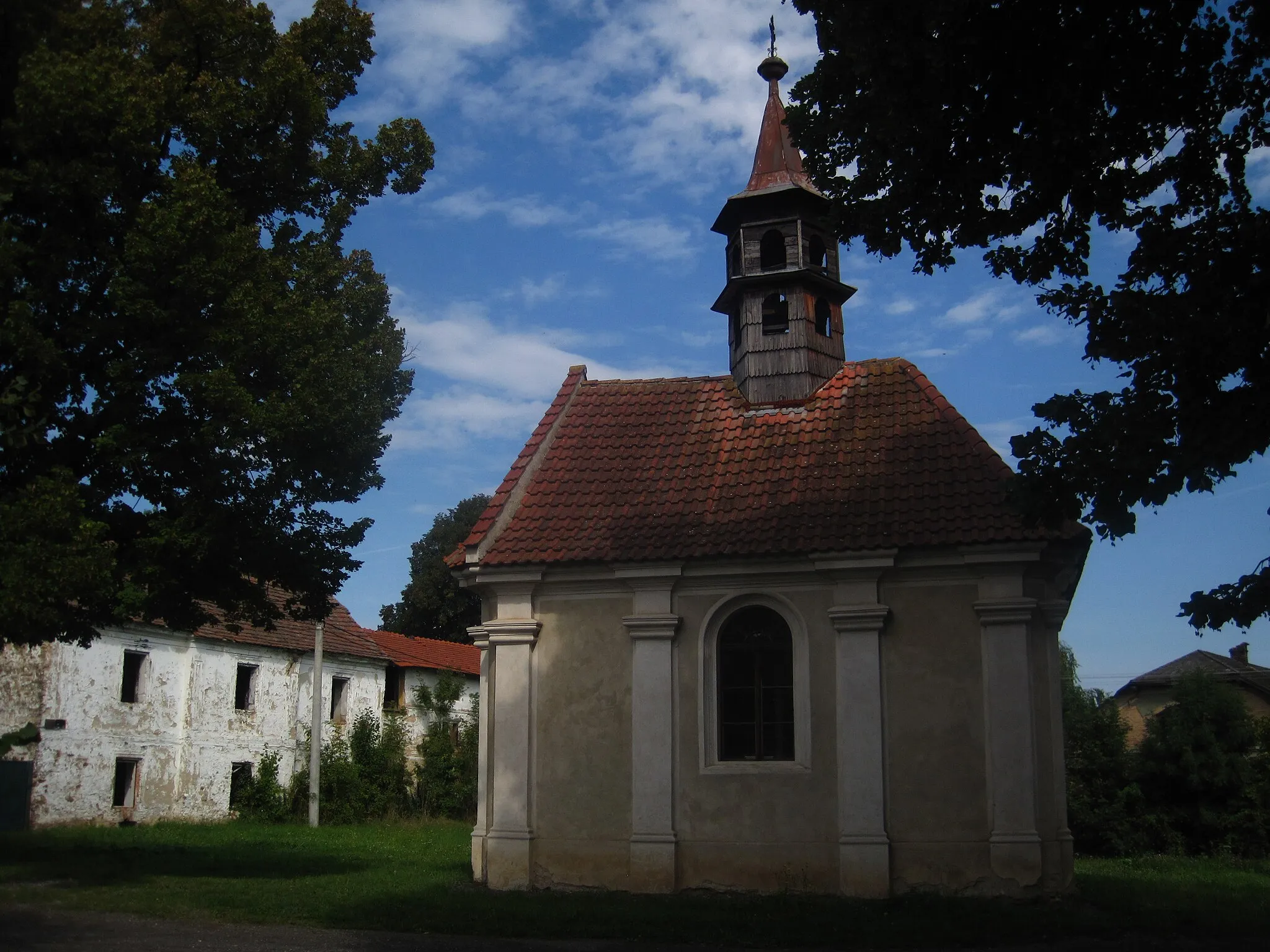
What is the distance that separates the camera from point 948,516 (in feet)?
44.3

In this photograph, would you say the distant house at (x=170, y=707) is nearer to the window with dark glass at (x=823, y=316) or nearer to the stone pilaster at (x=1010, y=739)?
the window with dark glass at (x=823, y=316)

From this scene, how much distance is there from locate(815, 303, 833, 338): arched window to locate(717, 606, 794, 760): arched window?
5.01 meters

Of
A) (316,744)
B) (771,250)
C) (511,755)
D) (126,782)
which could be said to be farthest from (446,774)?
(771,250)

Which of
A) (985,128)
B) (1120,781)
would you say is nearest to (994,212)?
(985,128)

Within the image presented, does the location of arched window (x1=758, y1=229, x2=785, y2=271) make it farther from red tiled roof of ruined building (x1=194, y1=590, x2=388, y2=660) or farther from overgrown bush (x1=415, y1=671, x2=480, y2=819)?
overgrown bush (x1=415, y1=671, x2=480, y2=819)

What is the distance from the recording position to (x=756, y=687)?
13922 millimetres

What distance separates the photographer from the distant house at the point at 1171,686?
31.8 meters

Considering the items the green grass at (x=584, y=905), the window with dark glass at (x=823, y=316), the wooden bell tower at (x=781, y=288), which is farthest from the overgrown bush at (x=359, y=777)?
the window with dark glass at (x=823, y=316)

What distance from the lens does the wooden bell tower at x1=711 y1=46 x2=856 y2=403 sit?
16.7m

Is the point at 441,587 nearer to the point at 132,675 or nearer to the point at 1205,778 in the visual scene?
the point at 132,675

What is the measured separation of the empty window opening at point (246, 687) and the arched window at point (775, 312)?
19.0 m

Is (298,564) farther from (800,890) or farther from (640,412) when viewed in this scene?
(800,890)

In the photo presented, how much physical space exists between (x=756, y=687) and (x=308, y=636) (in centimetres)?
2089

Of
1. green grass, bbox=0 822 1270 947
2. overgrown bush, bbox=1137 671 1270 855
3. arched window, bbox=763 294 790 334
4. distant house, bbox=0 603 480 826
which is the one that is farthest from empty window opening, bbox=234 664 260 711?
overgrown bush, bbox=1137 671 1270 855
